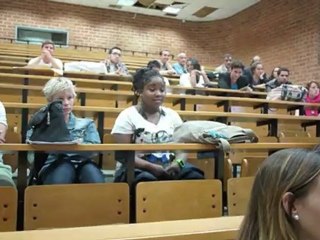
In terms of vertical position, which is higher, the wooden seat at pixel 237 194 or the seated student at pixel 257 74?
the seated student at pixel 257 74

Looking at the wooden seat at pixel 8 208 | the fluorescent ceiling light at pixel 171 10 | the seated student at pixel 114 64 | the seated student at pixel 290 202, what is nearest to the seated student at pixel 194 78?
the seated student at pixel 114 64

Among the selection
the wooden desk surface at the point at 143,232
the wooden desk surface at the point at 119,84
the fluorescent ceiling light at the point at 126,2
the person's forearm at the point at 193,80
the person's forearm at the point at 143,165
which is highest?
the fluorescent ceiling light at the point at 126,2

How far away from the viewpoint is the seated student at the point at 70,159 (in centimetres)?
183

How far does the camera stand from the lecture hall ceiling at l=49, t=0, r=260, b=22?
27.6ft

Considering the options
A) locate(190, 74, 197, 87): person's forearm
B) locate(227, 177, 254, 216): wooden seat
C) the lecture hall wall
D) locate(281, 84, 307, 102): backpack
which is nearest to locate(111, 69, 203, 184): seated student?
locate(227, 177, 254, 216): wooden seat

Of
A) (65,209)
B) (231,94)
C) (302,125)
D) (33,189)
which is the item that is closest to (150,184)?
(65,209)

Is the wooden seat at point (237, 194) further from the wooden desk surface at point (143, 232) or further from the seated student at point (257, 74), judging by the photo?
the seated student at point (257, 74)

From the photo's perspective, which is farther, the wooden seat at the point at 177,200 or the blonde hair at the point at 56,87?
the blonde hair at the point at 56,87

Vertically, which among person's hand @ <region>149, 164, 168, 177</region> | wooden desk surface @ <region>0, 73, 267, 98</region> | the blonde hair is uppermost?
wooden desk surface @ <region>0, 73, 267, 98</region>

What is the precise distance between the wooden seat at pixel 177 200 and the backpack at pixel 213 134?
0.83ft

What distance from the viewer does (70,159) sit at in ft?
6.40

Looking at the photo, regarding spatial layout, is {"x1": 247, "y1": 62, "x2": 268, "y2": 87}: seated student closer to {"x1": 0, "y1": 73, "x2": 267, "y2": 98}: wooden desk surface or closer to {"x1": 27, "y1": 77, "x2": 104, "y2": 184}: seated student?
{"x1": 0, "y1": 73, "x2": 267, "y2": 98}: wooden desk surface

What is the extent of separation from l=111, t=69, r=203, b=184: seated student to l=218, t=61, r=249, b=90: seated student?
8.89 ft

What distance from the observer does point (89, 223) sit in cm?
156
